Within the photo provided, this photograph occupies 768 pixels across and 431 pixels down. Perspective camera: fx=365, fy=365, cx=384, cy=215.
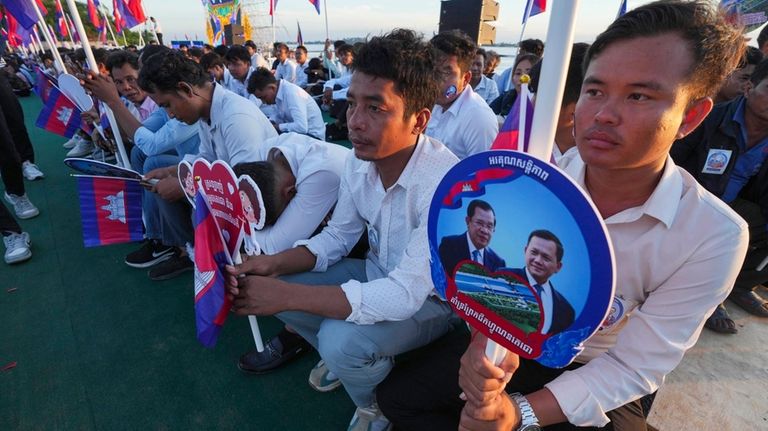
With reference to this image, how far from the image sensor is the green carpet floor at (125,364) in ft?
5.21

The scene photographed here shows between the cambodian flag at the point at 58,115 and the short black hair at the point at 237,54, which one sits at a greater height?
the short black hair at the point at 237,54

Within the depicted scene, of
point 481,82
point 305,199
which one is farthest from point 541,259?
point 481,82

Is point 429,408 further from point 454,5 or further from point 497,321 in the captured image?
point 454,5

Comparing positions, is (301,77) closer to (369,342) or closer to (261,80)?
(261,80)

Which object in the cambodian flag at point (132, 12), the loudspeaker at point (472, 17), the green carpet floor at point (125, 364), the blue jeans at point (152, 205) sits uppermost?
the loudspeaker at point (472, 17)

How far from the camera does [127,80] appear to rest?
3105mm

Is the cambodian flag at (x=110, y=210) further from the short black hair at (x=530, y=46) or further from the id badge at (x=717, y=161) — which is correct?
the short black hair at (x=530, y=46)

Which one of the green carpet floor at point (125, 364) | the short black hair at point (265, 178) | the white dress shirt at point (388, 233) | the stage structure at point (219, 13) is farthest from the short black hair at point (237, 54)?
the stage structure at point (219, 13)

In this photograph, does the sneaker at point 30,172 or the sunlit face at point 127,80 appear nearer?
the sunlit face at point 127,80

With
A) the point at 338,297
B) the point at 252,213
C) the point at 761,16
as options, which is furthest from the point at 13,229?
the point at 761,16

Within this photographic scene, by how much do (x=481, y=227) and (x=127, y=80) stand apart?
3.61 metres

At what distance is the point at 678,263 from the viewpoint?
0.84 metres

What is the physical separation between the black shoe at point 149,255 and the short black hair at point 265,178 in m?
1.49

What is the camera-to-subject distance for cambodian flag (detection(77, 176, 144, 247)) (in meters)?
1.98
